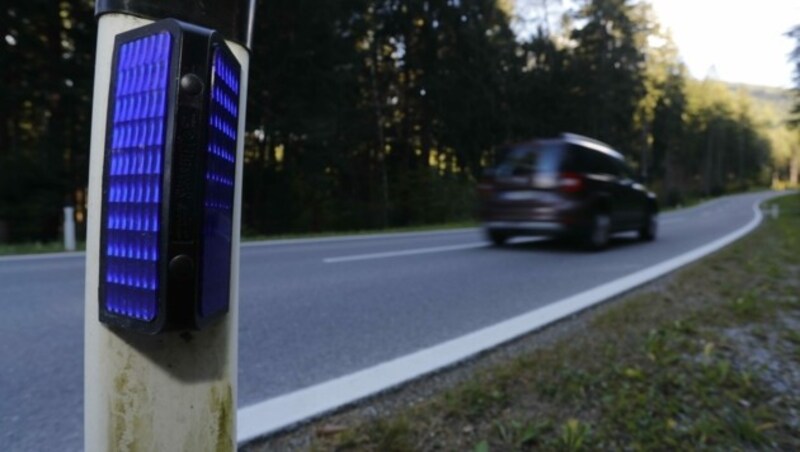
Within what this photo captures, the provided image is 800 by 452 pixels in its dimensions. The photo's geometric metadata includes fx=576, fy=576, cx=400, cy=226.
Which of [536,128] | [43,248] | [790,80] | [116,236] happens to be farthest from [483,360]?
[536,128]

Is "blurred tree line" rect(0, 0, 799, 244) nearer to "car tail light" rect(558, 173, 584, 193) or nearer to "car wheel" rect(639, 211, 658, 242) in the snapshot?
"car tail light" rect(558, 173, 584, 193)

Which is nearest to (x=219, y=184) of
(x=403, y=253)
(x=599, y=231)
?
(x=403, y=253)

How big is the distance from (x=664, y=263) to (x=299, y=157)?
1537cm

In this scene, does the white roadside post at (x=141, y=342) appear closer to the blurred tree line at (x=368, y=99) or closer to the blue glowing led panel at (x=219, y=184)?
the blue glowing led panel at (x=219, y=184)

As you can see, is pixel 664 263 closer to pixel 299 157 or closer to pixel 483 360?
pixel 483 360

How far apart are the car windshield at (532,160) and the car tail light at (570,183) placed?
0.19 m

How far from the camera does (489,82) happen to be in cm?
2991

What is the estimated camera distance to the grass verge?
2191mm

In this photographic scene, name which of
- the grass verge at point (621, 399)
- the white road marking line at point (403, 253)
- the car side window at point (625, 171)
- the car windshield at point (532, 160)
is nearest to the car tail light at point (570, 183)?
the car windshield at point (532, 160)

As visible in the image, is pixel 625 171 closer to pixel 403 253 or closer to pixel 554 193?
pixel 554 193

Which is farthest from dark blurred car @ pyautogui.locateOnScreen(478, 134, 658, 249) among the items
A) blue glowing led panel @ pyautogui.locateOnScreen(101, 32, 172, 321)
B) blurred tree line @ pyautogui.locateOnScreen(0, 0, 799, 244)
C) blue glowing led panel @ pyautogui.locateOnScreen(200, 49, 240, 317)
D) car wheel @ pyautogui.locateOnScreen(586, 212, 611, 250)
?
blue glowing led panel @ pyautogui.locateOnScreen(101, 32, 172, 321)

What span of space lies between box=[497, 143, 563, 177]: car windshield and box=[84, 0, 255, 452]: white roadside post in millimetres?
8620

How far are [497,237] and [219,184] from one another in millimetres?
9608

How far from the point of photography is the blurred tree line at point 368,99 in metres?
14.4
